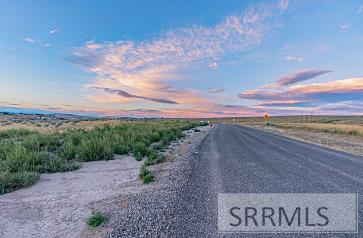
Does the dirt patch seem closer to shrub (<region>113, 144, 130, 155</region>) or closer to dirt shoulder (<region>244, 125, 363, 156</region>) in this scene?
shrub (<region>113, 144, 130, 155</region>)

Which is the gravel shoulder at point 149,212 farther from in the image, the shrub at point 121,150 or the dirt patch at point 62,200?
the shrub at point 121,150

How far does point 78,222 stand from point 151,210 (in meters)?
1.48

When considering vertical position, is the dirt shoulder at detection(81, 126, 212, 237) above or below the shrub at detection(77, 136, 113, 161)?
below

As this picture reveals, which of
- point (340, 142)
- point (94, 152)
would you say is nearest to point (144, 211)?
point (94, 152)

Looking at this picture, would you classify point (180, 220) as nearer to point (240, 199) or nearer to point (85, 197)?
point (240, 199)

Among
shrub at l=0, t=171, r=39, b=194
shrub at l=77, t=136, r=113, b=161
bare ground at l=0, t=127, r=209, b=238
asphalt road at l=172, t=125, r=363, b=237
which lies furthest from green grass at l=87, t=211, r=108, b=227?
shrub at l=77, t=136, r=113, b=161

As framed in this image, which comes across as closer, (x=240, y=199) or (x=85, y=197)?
(x=240, y=199)

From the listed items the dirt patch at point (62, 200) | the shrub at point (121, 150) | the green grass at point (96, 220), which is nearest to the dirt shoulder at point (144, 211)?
the green grass at point (96, 220)

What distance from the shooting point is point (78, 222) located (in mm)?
4973

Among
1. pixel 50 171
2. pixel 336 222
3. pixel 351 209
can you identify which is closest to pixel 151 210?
pixel 336 222

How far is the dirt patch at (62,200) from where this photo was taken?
4.79 m

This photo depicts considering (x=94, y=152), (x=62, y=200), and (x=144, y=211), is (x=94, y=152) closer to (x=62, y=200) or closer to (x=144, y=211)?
(x=62, y=200)

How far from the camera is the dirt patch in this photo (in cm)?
479

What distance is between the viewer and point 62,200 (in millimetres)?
6418
